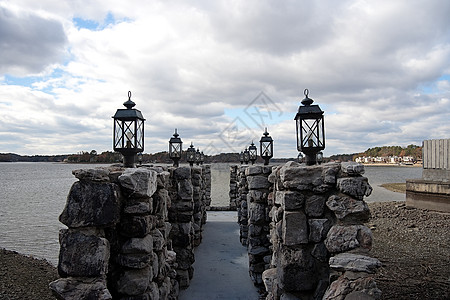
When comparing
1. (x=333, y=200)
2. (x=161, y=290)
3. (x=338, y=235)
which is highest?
(x=333, y=200)

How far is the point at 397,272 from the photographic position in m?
5.93

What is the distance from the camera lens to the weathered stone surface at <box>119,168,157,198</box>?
9.65ft

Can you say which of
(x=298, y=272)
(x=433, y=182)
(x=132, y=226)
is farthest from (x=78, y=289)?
(x=433, y=182)

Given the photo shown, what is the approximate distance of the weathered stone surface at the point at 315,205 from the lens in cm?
327

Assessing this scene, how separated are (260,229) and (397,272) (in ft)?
9.34

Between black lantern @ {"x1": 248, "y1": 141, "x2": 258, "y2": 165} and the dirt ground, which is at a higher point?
black lantern @ {"x1": 248, "y1": 141, "x2": 258, "y2": 165}

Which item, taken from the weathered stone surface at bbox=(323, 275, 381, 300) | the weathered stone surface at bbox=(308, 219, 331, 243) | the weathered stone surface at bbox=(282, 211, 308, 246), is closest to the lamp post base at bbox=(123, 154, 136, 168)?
the weathered stone surface at bbox=(282, 211, 308, 246)

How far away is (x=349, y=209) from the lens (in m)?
3.06

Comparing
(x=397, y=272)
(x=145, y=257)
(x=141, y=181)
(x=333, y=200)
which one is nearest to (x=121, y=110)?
(x=141, y=181)

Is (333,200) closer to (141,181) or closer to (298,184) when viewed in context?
(298,184)

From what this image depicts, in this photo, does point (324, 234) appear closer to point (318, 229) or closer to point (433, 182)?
point (318, 229)

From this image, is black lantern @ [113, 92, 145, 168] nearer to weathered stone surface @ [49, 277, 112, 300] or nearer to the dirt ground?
weathered stone surface @ [49, 277, 112, 300]

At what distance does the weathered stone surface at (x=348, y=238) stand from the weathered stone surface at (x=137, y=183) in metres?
1.98

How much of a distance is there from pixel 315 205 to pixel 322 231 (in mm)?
285
